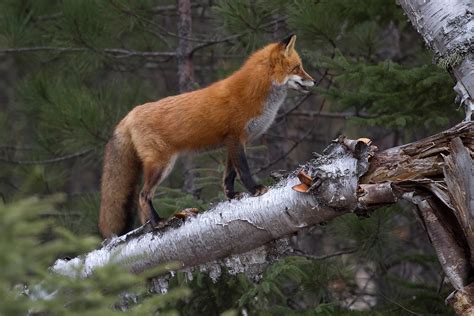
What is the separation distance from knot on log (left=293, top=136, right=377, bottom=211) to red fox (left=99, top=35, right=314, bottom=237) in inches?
55.0

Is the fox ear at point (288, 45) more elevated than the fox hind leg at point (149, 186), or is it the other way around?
the fox ear at point (288, 45)

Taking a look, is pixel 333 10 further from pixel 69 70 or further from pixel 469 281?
pixel 69 70

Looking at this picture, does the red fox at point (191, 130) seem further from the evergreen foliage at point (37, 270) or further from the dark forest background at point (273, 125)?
the evergreen foliage at point (37, 270)

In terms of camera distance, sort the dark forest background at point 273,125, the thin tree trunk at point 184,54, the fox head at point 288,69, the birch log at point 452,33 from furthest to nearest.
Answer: the thin tree trunk at point 184,54 → the dark forest background at point 273,125 → the fox head at point 288,69 → the birch log at point 452,33

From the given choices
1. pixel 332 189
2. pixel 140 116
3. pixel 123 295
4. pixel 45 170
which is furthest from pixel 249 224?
pixel 45 170

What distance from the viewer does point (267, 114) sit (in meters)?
6.48

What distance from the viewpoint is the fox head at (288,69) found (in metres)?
6.52

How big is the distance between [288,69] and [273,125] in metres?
3.36

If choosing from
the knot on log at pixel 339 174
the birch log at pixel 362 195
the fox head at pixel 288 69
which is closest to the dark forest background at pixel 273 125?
→ the fox head at pixel 288 69

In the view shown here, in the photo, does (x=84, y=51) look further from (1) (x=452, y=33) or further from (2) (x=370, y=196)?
(2) (x=370, y=196)

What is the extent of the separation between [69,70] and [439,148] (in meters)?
7.14

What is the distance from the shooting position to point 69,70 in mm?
10734

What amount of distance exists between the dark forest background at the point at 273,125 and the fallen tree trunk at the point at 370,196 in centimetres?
104

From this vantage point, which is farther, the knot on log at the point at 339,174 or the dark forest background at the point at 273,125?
the dark forest background at the point at 273,125
